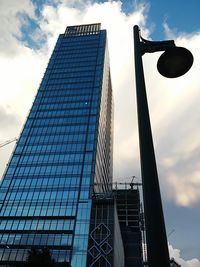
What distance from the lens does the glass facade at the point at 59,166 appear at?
6412cm

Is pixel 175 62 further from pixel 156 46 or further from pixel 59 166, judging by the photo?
pixel 59 166

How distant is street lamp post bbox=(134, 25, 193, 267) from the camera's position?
11.6 feet

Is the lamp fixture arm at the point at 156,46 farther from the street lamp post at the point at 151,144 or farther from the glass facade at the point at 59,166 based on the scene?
the glass facade at the point at 59,166

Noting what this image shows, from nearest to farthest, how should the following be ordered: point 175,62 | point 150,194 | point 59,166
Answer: point 150,194 → point 175,62 → point 59,166

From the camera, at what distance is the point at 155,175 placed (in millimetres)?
4023

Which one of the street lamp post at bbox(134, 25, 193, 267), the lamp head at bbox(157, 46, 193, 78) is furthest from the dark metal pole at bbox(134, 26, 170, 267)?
the lamp head at bbox(157, 46, 193, 78)

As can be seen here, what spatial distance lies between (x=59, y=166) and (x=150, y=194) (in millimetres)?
77131

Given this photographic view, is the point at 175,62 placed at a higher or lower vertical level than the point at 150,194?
higher

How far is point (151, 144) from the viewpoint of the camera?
430cm

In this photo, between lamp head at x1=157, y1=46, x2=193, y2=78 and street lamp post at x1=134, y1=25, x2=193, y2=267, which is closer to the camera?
street lamp post at x1=134, y1=25, x2=193, y2=267

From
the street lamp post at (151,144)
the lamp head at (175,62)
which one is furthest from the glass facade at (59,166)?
the street lamp post at (151,144)

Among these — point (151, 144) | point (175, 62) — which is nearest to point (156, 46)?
point (175, 62)

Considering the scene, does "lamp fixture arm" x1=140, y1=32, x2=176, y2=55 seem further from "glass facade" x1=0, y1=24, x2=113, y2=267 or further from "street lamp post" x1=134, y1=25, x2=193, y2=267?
"glass facade" x1=0, y1=24, x2=113, y2=267

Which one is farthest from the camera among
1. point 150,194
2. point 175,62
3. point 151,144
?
point 175,62
